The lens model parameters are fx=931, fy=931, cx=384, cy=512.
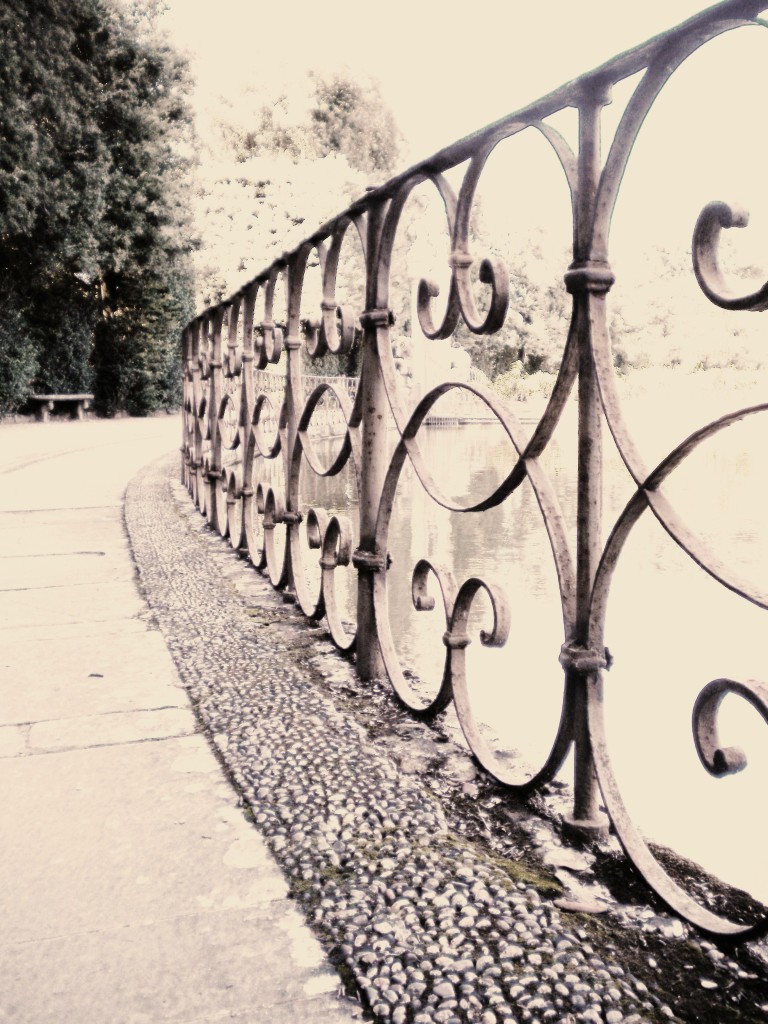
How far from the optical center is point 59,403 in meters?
19.9

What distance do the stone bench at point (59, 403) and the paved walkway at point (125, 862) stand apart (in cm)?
1718

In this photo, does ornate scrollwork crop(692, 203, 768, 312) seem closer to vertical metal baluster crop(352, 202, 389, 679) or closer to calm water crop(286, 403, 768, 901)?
calm water crop(286, 403, 768, 901)

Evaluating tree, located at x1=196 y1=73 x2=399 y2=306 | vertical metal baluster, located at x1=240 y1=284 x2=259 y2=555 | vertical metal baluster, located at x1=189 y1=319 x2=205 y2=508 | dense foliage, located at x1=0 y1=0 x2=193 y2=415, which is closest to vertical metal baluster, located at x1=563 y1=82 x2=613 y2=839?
vertical metal baluster, located at x1=240 y1=284 x2=259 y2=555

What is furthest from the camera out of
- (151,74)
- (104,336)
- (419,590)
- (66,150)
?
(104,336)

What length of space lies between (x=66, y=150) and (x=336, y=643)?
17.1 metres

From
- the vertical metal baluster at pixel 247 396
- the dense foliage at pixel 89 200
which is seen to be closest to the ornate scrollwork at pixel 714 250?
the vertical metal baluster at pixel 247 396

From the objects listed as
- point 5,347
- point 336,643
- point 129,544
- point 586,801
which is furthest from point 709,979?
point 5,347

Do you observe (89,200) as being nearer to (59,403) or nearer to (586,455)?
(59,403)

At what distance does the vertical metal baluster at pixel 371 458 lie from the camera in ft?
6.89

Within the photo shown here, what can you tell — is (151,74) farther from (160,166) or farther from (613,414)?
(613,414)

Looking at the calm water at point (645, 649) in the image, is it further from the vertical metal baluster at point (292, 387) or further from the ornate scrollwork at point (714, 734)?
the vertical metal baluster at point (292, 387)

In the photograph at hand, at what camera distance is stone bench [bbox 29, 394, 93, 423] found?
61.4ft

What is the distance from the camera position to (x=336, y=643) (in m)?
2.40

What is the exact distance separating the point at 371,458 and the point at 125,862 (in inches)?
43.7
